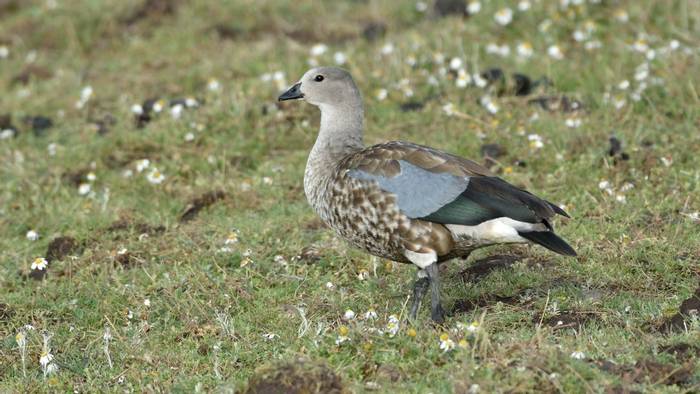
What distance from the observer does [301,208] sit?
24.2 ft

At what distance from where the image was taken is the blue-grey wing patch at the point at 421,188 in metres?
5.45

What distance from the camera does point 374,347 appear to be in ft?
16.1

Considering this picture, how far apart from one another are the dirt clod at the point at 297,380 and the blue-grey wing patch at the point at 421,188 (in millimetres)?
1138

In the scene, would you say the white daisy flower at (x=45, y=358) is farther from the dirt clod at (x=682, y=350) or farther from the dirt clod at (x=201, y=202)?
the dirt clod at (x=682, y=350)

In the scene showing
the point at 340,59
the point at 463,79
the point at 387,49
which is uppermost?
the point at 463,79

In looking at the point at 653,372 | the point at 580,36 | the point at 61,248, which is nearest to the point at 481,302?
the point at 653,372

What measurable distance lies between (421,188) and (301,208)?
1991 millimetres

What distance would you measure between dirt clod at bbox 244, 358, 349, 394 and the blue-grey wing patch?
1138 millimetres

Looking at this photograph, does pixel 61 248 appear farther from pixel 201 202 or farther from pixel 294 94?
pixel 294 94

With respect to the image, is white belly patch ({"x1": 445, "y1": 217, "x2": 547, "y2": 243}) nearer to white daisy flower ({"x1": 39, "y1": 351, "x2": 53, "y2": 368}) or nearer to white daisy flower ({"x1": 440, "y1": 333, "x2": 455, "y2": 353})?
white daisy flower ({"x1": 440, "y1": 333, "x2": 455, "y2": 353})

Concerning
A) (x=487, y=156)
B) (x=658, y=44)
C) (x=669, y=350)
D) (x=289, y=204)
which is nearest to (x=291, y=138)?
(x=289, y=204)

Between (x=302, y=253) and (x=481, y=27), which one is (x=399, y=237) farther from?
(x=481, y=27)

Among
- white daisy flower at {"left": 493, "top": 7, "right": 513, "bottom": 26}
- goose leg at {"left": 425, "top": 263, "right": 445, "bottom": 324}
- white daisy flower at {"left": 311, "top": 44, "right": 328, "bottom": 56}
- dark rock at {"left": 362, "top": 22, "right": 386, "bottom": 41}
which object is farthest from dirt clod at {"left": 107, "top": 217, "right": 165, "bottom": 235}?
white daisy flower at {"left": 493, "top": 7, "right": 513, "bottom": 26}

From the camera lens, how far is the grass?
4.93 meters
